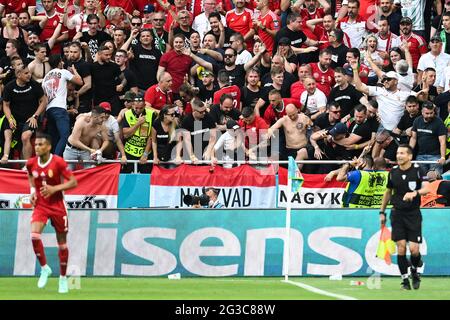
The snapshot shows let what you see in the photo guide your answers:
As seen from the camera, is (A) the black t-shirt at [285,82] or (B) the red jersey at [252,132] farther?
(A) the black t-shirt at [285,82]

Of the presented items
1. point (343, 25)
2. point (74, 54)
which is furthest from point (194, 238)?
point (343, 25)

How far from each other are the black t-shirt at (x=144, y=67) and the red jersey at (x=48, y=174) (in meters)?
8.91

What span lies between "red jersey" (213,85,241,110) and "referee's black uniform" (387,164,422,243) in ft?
23.6

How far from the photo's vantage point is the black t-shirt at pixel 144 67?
26.0 metres

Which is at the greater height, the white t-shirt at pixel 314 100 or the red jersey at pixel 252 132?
the white t-shirt at pixel 314 100

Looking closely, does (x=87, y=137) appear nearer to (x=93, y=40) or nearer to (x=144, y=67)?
(x=144, y=67)

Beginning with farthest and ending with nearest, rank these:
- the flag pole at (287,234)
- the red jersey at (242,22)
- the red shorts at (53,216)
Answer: the red jersey at (242,22) < the flag pole at (287,234) < the red shorts at (53,216)

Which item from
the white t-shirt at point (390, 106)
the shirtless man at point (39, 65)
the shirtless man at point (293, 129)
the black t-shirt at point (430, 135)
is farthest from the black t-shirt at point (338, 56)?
the shirtless man at point (39, 65)

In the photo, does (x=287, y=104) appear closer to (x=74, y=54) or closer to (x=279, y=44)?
(x=279, y=44)

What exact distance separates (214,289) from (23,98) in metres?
8.01

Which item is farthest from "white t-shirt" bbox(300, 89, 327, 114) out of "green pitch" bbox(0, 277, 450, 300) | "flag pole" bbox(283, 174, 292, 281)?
"flag pole" bbox(283, 174, 292, 281)

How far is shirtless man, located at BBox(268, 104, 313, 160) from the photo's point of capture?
24.0 m

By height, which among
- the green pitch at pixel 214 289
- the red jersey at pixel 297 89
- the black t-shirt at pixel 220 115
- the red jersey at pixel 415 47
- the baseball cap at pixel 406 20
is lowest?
the green pitch at pixel 214 289

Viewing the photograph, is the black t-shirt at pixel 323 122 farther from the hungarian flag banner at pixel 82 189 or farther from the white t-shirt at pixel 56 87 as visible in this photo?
the white t-shirt at pixel 56 87
